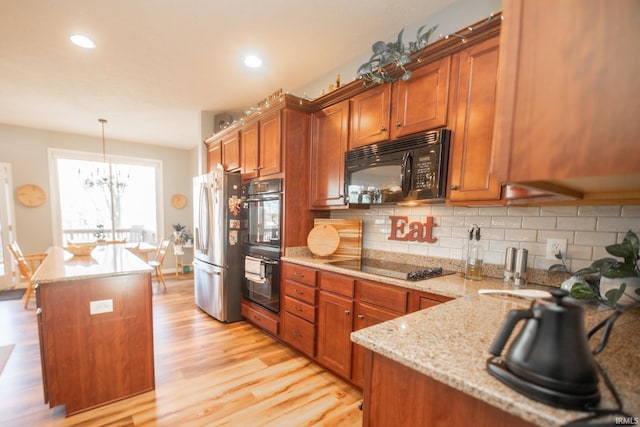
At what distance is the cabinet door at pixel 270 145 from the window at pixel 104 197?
12.1 feet

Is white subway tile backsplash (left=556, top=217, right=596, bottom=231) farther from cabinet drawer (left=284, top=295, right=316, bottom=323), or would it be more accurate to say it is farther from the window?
the window

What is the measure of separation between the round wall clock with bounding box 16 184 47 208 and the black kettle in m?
6.39

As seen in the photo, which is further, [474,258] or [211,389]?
[211,389]

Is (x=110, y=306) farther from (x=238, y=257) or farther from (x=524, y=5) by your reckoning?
(x=524, y=5)

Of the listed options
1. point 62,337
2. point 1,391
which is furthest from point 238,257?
point 1,391

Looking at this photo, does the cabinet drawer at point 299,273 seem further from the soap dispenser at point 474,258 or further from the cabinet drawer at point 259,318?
the soap dispenser at point 474,258

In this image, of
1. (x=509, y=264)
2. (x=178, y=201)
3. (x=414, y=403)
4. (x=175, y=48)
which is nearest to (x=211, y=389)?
(x=414, y=403)

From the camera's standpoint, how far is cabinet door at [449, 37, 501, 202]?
59.5 inches

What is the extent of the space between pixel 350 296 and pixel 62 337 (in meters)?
1.81

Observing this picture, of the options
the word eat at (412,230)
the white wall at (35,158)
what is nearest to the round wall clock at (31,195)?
the white wall at (35,158)

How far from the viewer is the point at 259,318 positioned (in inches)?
112

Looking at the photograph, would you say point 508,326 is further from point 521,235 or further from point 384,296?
point 521,235

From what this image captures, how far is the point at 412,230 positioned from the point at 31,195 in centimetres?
593

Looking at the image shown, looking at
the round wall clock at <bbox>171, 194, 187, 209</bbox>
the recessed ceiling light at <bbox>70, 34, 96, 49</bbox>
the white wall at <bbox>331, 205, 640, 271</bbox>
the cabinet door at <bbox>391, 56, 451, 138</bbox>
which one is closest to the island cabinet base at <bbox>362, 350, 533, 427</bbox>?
the white wall at <bbox>331, 205, 640, 271</bbox>
